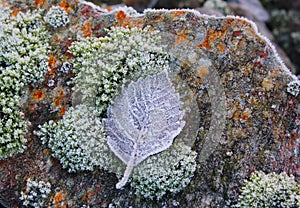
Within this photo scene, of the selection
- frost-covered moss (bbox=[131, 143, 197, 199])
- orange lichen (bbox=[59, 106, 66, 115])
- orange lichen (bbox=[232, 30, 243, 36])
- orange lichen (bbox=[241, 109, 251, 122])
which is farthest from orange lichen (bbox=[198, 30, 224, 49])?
orange lichen (bbox=[59, 106, 66, 115])

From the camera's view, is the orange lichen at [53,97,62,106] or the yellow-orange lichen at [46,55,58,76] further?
the yellow-orange lichen at [46,55,58,76]

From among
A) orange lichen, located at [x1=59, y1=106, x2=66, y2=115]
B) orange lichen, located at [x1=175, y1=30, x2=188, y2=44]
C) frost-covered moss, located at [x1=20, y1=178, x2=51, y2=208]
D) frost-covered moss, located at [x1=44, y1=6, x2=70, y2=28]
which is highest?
orange lichen, located at [x1=175, y1=30, x2=188, y2=44]

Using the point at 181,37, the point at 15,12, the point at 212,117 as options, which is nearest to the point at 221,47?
the point at 181,37

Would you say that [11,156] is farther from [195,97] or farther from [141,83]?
[195,97]

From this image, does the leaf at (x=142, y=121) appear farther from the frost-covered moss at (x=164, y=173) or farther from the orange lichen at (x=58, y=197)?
the orange lichen at (x=58, y=197)

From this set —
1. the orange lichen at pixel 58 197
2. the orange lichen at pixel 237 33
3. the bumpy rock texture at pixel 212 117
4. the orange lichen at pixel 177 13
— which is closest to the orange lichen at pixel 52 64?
the bumpy rock texture at pixel 212 117

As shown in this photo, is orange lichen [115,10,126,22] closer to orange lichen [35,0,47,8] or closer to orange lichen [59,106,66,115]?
orange lichen [35,0,47,8]

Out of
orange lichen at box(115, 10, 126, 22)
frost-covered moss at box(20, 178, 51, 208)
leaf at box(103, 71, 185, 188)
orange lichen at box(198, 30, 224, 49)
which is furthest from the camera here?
orange lichen at box(115, 10, 126, 22)

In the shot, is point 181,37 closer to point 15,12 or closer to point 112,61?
point 112,61
